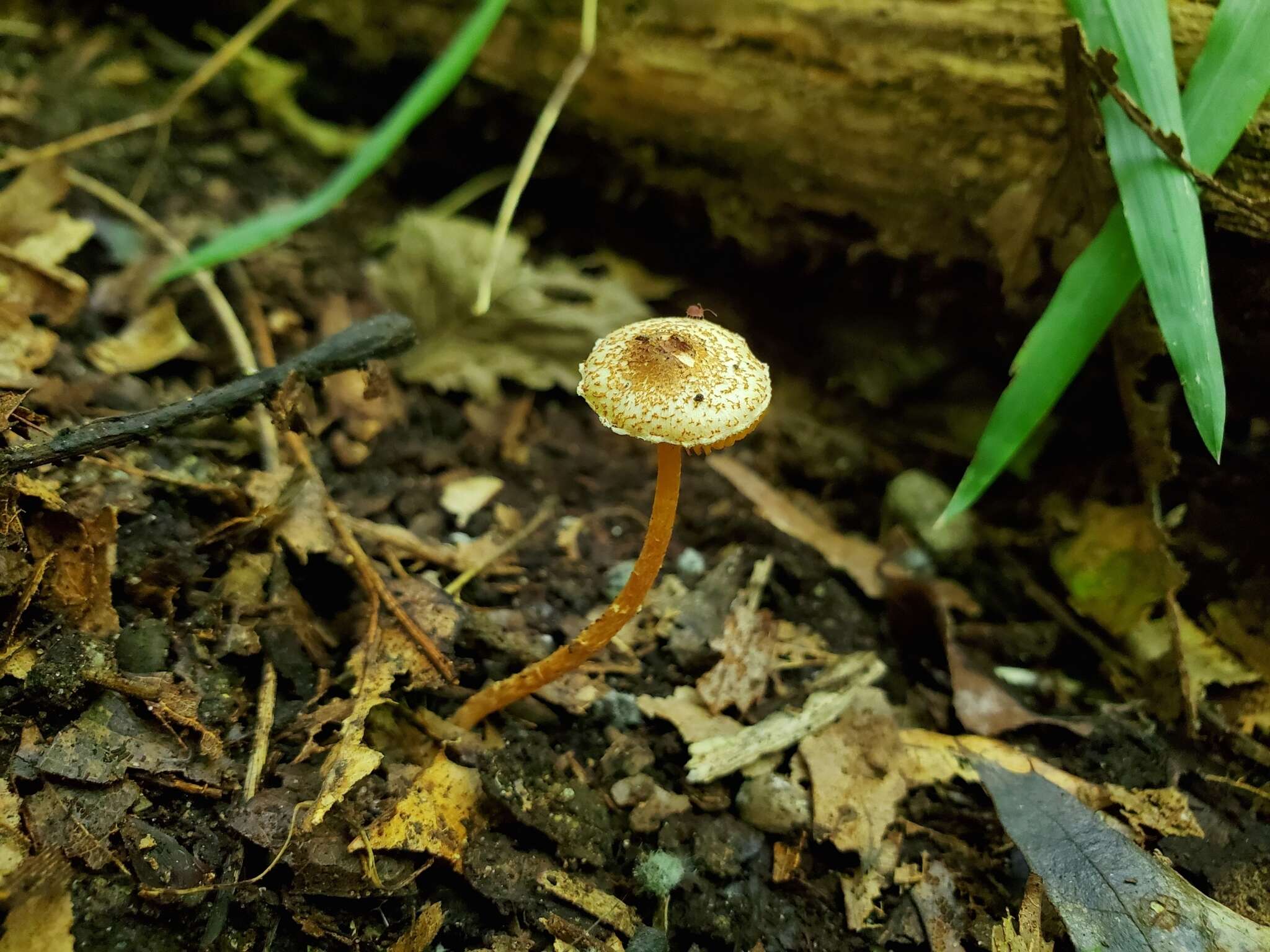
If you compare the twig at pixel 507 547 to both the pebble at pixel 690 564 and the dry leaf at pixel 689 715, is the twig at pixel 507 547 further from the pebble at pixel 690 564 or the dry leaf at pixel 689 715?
the dry leaf at pixel 689 715

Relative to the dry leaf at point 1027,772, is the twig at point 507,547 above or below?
below

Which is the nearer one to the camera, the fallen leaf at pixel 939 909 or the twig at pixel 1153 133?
the fallen leaf at pixel 939 909

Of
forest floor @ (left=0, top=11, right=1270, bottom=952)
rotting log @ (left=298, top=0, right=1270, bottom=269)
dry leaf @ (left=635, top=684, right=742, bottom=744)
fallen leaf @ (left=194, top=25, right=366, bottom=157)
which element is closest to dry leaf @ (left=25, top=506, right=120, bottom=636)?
forest floor @ (left=0, top=11, right=1270, bottom=952)

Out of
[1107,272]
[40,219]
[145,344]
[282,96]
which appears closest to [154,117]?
[282,96]

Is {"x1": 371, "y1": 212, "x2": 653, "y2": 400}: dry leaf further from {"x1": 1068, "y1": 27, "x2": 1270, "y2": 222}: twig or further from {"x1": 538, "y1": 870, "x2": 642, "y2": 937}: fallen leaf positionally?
{"x1": 538, "y1": 870, "x2": 642, "y2": 937}: fallen leaf

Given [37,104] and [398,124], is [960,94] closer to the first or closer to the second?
[398,124]

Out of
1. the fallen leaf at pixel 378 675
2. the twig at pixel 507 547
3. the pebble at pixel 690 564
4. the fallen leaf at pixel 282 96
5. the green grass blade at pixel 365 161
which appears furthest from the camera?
the fallen leaf at pixel 282 96

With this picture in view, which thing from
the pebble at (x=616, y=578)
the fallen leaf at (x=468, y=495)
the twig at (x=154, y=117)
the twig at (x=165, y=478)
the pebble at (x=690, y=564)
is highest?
the twig at (x=154, y=117)

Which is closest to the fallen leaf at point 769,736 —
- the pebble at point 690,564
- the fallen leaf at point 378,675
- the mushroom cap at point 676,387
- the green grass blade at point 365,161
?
the pebble at point 690,564
